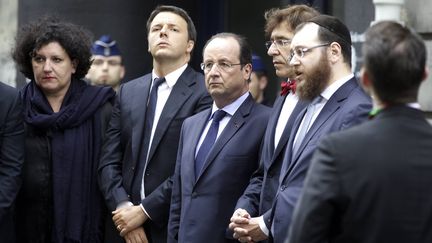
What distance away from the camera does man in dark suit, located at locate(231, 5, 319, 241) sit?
6832mm

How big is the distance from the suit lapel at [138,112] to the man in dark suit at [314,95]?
1729 mm

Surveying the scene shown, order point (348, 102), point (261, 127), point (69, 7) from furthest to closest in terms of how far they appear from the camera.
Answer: point (69, 7)
point (261, 127)
point (348, 102)

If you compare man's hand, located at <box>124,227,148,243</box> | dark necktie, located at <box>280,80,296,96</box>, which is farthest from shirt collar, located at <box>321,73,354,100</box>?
man's hand, located at <box>124,227,148,243</box>

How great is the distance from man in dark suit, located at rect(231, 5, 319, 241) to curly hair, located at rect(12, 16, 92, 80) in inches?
60.4

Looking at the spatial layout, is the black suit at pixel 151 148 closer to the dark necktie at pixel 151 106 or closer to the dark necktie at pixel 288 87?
the dark necktie at pixel 151 106

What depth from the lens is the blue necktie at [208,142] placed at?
744 cm

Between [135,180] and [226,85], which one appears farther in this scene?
[135,180]

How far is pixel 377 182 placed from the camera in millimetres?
4512

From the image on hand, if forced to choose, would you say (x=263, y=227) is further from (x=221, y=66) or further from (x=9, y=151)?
(x=9, y=151)

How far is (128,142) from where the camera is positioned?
26.6 ft

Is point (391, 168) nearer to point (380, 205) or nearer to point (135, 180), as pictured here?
point (380, 205)

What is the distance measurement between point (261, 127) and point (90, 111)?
4.67ft

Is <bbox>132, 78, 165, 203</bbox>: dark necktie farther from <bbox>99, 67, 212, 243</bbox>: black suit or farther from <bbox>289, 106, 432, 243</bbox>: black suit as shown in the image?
<bbox>289, 106, 432, 243</bbox>: black suit

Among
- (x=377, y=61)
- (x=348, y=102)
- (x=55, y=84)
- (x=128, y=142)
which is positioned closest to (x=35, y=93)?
(x=55, y=84)
